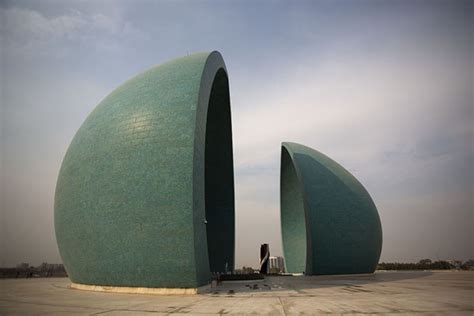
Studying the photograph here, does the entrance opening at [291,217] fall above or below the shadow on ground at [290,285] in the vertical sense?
above

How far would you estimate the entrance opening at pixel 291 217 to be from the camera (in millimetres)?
38969

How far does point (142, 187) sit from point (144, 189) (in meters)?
0.18

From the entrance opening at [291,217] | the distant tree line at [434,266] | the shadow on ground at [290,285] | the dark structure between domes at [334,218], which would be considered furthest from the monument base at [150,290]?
the distant tree line at [434,266]

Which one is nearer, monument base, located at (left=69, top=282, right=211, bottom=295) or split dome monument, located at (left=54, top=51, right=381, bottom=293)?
monument base, located at (left=69, top=282, right=211, bottom=295)

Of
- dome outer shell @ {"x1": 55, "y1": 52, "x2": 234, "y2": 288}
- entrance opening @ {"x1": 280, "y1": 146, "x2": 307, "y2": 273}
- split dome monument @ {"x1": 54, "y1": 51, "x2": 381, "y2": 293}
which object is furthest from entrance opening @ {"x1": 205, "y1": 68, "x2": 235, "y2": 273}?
dome outer shell @ {"x1": 55, "y1": 52, "x2": 234, "y2": 288}

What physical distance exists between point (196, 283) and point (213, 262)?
18.6 metres

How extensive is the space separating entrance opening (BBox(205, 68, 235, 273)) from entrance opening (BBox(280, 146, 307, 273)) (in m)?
7.73

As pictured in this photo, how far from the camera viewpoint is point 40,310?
11188 mm

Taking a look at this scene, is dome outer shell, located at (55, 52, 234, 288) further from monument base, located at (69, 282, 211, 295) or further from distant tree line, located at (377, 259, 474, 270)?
distant tree line, located at (377, 259, 474, 270)

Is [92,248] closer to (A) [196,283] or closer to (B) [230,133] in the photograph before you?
(A) [196,283]

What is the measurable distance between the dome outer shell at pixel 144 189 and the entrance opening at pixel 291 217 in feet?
71.2

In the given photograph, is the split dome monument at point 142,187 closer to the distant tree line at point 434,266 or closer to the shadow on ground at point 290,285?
the shadow on ground at point 290,285

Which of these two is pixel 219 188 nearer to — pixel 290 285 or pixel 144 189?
pixel 290 285

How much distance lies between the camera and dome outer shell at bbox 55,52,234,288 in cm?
1605
